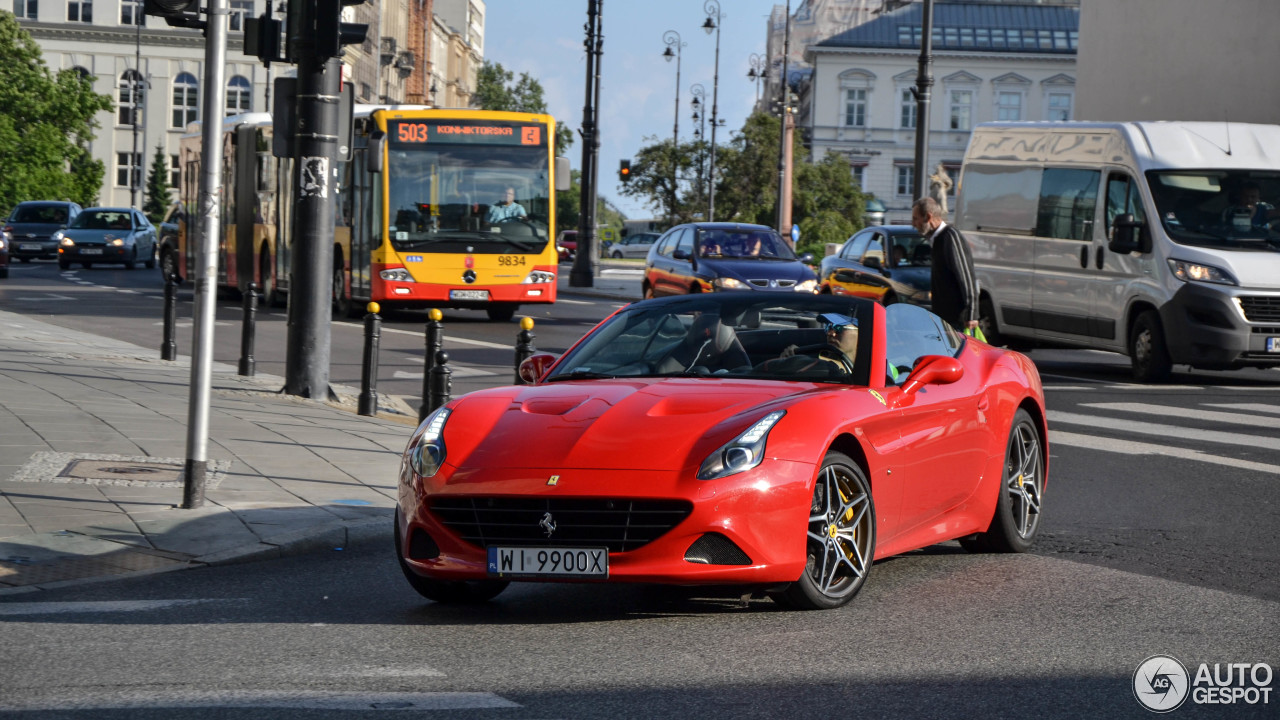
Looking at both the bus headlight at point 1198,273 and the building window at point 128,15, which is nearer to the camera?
the bus headlight at point 1198,273

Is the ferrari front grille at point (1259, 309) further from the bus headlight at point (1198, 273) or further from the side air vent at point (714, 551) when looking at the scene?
the side air vent at point (714, 551)

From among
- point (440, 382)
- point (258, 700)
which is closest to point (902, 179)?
point (440, 382)

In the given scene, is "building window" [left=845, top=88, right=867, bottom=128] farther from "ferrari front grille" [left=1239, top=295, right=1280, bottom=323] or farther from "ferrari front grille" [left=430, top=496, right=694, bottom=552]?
"ferrari front grille" [left=430, top=496, right=694, bottom=552]

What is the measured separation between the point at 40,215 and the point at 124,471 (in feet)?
149

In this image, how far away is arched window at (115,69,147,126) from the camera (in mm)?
91750

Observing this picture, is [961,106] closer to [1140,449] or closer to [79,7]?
[79,7]

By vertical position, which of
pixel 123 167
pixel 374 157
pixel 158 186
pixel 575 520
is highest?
pixel 123 167

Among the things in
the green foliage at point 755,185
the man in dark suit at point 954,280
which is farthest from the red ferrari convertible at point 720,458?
the green foliage at point 755,185

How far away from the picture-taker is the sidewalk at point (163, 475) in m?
7.66

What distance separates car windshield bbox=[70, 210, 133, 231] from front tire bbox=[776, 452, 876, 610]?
43206mm

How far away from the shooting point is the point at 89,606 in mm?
6516

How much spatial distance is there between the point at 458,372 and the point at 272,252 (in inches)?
516

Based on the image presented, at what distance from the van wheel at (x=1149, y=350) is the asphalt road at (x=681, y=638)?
27.6ft

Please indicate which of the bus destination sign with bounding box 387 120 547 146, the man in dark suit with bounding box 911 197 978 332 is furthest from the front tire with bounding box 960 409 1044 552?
the bus destination sign with bounding box 387 120 547 146
